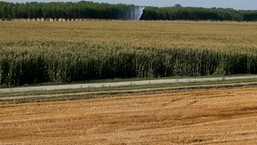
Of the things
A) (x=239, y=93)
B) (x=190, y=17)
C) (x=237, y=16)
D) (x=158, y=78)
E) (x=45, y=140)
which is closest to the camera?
(x=45, y=140)

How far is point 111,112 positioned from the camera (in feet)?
52.2

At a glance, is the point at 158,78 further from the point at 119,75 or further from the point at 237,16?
the point at 237,16

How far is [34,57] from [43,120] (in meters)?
9.28

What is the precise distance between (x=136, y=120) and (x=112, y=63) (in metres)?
10.7

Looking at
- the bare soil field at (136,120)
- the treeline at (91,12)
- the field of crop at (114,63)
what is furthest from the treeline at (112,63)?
the treeline at (91,12)

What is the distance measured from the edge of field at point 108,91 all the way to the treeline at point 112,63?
3498mm

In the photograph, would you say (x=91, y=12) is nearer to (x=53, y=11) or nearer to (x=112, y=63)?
(x=53, y=11)

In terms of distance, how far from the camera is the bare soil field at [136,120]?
41.8 feet

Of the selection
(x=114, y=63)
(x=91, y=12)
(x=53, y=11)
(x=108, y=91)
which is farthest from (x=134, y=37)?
(x=91, y=12)

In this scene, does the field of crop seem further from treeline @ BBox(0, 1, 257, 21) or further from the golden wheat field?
treeline @ BBox(0, 1, 257, 21)

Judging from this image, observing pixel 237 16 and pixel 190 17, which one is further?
pixel 237 16

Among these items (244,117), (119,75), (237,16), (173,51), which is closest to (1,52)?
(119,75)

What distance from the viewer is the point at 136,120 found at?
1486 centimetres

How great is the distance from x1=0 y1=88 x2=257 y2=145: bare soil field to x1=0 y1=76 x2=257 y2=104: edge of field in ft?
2.48
